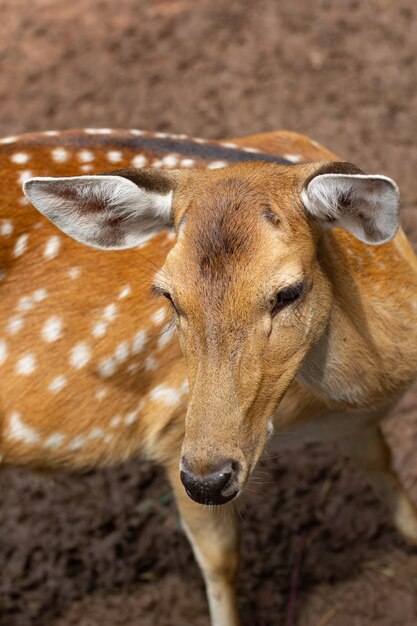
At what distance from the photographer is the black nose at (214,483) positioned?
2.23 metres

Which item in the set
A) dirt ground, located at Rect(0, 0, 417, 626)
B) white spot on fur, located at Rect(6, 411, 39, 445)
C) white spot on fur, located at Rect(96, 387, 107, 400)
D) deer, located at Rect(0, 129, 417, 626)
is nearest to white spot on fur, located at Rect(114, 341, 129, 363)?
deer, located at Rect(0, 129, 417, 626)

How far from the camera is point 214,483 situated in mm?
2229

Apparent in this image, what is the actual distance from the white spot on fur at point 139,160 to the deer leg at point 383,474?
1.32 metres

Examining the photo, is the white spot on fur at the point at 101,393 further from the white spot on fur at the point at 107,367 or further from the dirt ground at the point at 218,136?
the dirt ground at the point at 218,136

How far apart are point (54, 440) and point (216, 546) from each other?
0.68 m

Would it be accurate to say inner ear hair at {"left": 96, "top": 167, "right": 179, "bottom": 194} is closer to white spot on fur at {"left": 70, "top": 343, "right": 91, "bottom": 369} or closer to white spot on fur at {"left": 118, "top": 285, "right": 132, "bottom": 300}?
white spot on fur at {"left": 118, "top": 285, "right": 132, "bottom": 300}

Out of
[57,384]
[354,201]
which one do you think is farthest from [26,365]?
[354,201]

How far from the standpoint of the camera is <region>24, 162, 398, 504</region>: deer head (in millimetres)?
2283

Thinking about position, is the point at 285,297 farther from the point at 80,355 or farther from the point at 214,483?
the point at 80,355

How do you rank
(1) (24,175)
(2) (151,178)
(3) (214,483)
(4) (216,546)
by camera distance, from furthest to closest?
1. (4) (216,546)
2. (1) (24,175)
3. (2) (151,178)
4. (3) (214,483)

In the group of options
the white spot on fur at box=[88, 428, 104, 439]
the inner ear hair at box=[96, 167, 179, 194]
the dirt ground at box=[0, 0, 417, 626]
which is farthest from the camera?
the dirt ground at box=[0, 0, 417, 626]

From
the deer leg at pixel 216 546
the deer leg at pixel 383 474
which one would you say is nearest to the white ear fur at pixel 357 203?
the deer leg at pixel 216 546

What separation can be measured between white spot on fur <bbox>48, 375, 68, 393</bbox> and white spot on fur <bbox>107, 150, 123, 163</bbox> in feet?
2.49

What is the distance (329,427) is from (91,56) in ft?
11.0
